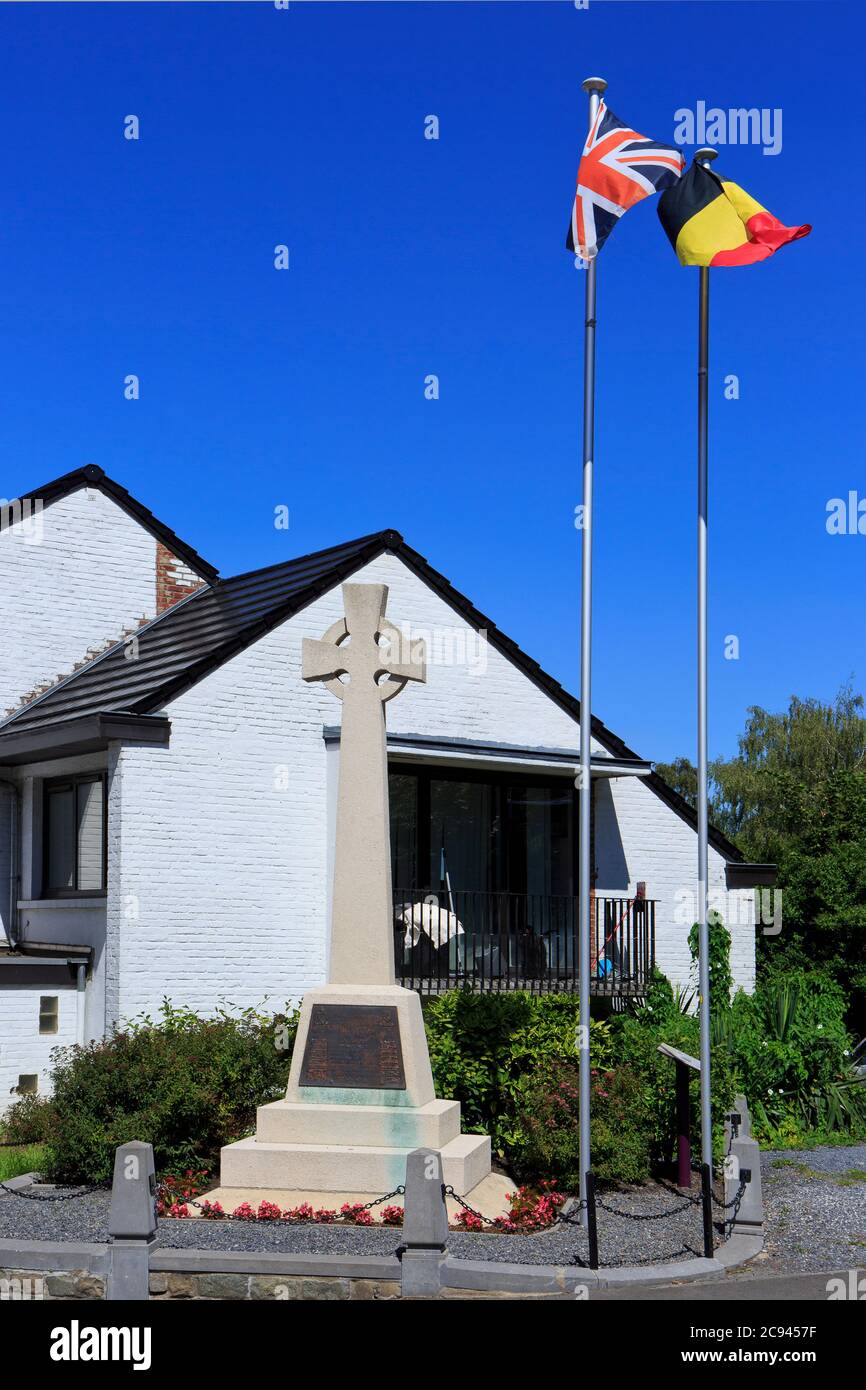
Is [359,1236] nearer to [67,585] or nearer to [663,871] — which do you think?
[663,871]

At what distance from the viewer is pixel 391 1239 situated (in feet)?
34.0

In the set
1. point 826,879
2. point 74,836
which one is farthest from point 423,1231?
point 826,879

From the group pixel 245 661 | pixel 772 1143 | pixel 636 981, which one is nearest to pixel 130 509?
pixel 245 661

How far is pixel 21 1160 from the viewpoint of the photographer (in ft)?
44.8

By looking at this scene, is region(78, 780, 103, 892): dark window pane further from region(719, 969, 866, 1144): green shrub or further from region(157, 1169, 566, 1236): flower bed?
region(719, 969, 866, 1144): green shrub

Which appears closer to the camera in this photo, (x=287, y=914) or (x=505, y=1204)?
(x=505, y=1204)

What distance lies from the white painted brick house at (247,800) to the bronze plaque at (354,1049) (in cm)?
427

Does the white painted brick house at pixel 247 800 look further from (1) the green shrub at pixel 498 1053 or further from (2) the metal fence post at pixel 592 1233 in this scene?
(2) the metal fence post at pixel 592 1233

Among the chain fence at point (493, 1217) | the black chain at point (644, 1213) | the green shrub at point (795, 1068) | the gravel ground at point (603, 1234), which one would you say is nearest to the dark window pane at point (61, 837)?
the chain fence at point (493, 1217)

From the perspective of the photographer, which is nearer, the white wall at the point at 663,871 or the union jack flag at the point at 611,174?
the union jack flag at the point at 611,174

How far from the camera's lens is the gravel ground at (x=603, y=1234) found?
1012 centimetres

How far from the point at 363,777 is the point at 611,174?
5.38m
